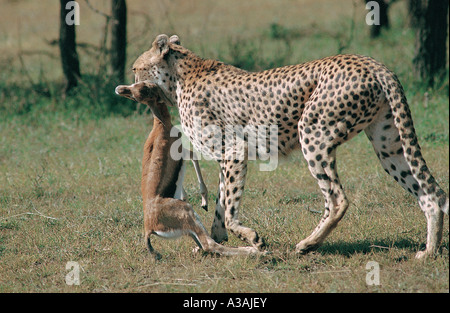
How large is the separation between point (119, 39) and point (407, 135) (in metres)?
6.83

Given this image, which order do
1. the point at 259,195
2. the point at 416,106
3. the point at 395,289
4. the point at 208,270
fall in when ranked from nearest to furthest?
the point at 395,289 → the point at 208,270 → the point at 259,195 → the point at 416,106

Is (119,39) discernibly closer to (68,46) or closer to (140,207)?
(68,46)

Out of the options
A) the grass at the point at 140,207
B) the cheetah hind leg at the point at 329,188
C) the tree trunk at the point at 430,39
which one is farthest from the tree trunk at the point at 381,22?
the cheetah hind leg at the point at 329,188

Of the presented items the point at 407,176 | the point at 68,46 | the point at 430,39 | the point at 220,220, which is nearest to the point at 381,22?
the point at 430,39

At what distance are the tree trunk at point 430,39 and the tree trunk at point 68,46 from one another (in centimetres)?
552

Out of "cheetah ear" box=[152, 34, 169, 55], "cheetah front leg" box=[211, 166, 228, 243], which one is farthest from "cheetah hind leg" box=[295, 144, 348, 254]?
"cheetah ear" box=[152, 34, 169, 55]

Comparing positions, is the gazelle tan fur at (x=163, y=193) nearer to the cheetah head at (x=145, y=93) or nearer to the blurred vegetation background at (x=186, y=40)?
the cheetah head at (x=145, y=93)

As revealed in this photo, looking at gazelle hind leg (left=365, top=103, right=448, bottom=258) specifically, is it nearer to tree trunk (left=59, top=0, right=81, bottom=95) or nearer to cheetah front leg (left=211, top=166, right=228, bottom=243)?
cheetah front leg (left=211, top=166, right=228, bottom=243)

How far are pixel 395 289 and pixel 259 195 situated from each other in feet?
8.36

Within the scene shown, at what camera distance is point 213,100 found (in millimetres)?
5180

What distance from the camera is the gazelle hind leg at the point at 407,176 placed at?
4.39 meters

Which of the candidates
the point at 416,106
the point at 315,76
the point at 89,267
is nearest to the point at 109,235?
the point at 89,267

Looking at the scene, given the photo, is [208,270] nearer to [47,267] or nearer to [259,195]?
[47,267]

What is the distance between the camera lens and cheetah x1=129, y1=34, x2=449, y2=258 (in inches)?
174
